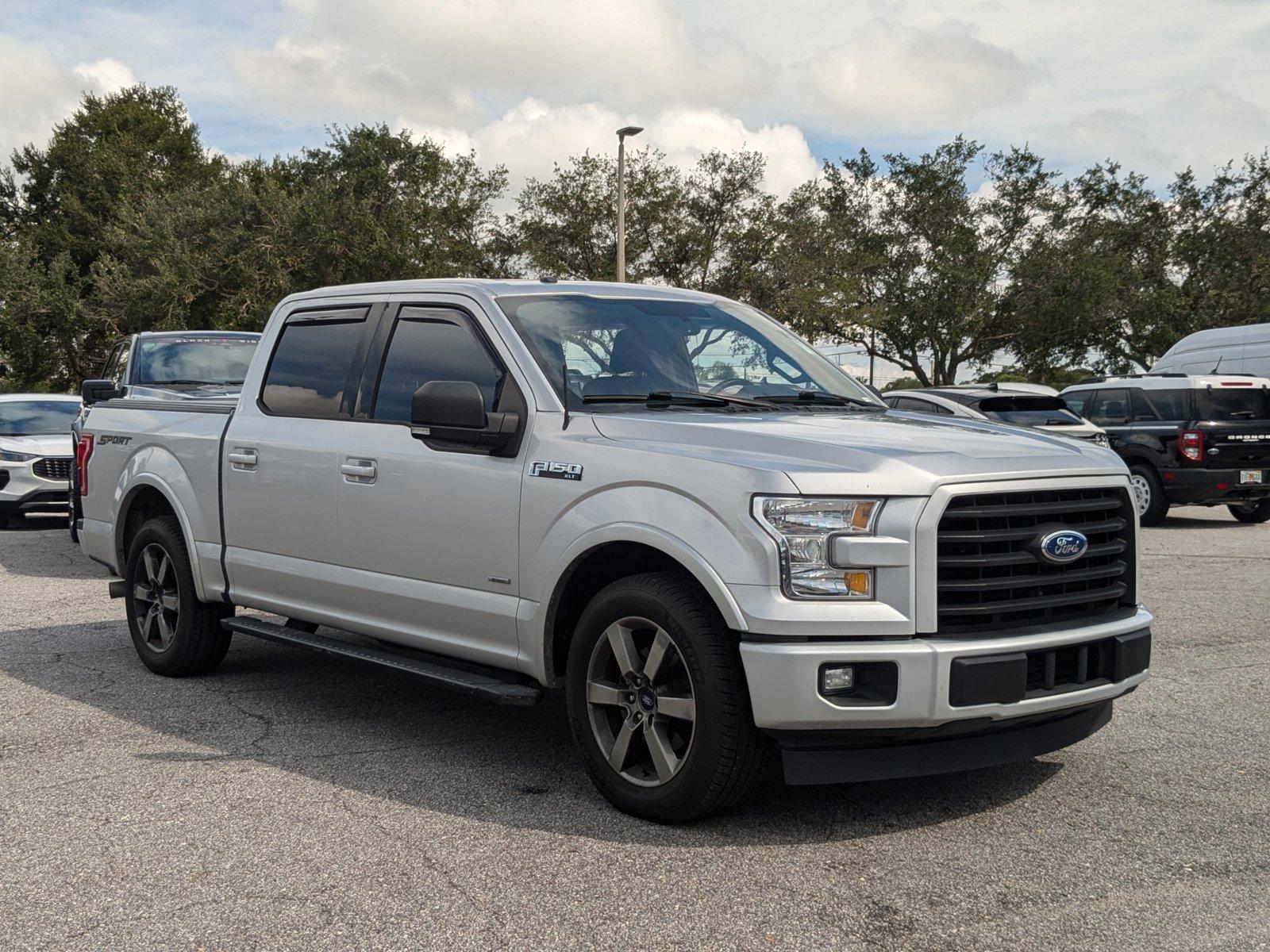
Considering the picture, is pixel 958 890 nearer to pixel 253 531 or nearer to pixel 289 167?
pixel 253 531

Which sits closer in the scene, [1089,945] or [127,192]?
[1089,945]

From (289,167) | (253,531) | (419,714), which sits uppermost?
(289,167)

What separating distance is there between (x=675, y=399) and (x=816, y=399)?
0.68m

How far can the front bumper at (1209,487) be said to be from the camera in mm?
15477

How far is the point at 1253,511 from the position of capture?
16656 millimetres

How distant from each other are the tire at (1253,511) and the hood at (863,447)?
1308 cm

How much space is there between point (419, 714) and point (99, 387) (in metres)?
7.03

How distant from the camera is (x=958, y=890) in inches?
153

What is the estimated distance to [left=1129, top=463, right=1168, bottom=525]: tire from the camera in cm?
1602

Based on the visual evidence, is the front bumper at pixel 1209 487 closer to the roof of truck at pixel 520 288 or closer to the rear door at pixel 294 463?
the roof of truck at pixel 520 288

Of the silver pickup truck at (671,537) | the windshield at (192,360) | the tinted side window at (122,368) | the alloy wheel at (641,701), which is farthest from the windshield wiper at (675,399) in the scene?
the windshield at (192,360)

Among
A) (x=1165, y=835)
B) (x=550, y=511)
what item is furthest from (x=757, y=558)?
(x=1165, y=835)

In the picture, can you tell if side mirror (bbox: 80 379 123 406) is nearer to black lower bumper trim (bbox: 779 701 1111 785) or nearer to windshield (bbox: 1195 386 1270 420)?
black lower bumper trim (bbox: 779 701 1111 785)

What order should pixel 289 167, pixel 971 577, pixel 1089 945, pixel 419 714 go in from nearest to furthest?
pixel 1089 945
pixel 971 577
pixel 419 714
pixel 289 167
